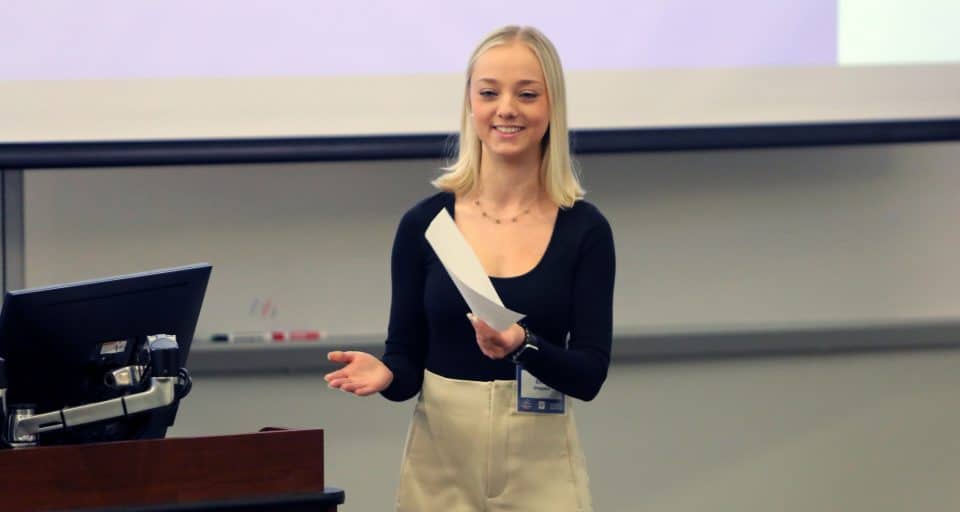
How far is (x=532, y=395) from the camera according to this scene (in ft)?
5.95

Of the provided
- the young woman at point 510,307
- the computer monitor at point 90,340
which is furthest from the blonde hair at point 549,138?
the computer monitor at point 90,340

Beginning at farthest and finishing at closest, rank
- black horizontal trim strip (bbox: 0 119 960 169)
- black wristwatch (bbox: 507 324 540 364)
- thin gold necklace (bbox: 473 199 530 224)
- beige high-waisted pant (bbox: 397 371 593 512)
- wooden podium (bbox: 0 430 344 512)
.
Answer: black horizontal trim strip (bbox: 0 119 960 169)
thin gold necklace (bbox: 473 199 530 224)
beige high-waisted pant (bbox: 397 371 593 512)
black wristwatch (bbox: 507 324 540 364)
wooden podium (bbox: 0 430 344 512)

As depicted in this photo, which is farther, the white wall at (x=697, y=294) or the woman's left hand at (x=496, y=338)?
the white wall at (x=697, y=294)

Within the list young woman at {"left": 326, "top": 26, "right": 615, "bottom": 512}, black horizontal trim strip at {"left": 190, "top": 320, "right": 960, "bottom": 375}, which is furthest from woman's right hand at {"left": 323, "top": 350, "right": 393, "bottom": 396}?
black horizontal trim strip at {"left": 190, "top": 320, "right": 960, "bottom": 375}

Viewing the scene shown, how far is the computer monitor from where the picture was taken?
59.8 inches

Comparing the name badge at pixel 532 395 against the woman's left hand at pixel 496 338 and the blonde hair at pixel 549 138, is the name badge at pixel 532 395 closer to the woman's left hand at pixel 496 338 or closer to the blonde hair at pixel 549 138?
the woman's left hand at pixel 496 338

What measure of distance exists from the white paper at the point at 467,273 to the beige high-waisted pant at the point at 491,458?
23 centimetres

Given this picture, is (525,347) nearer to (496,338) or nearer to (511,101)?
(496,338)

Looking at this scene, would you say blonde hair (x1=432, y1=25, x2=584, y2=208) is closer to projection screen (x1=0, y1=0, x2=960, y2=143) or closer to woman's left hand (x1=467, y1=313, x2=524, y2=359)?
woman's left hand (x1=467, y1=313, x2=524, y2=359)

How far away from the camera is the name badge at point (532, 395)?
5.94 ft

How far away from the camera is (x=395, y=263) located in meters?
1.96

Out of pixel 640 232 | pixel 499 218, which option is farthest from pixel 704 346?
pixel 499 218

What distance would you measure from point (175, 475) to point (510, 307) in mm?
565

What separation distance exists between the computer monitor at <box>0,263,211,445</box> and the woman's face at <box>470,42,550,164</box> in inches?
19.2
